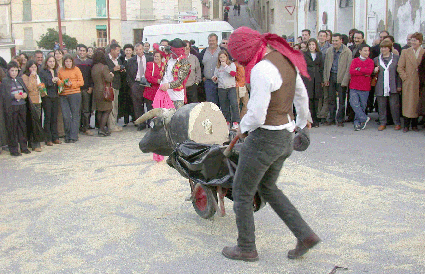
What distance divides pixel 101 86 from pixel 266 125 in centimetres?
741

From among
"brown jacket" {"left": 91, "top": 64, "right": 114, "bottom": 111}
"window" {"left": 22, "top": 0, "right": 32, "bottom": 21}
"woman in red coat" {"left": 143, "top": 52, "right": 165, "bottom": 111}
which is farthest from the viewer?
"window" {"left": 22, "top": 0, "right": 32, "bottom": 21}

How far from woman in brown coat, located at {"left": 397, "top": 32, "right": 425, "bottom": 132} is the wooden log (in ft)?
19.9

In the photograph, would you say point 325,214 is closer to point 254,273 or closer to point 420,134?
point 254,273

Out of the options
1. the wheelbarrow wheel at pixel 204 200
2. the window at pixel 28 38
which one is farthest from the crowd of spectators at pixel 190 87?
the window at pixel 28 38

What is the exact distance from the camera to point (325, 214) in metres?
5.35

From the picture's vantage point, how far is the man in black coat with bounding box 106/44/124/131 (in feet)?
37.3

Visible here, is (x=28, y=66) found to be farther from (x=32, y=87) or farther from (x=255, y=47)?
(x=255, y=47)

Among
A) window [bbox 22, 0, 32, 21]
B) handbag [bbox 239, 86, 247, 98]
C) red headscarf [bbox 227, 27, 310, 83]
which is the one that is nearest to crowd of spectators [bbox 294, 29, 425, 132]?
handbag [bbox 239, 86, 247, 98]

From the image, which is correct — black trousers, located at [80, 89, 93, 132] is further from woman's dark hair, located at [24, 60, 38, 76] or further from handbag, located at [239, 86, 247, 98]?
handbag, located at [239, 86, 247, 98]

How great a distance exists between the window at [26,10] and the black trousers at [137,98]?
4549 centimetres

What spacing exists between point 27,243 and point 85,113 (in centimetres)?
660

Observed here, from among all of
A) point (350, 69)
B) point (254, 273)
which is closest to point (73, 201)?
point (254, 273)

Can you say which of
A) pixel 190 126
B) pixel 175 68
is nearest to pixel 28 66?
pixel 175 68

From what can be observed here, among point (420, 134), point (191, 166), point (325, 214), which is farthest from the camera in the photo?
point (420, 134)
